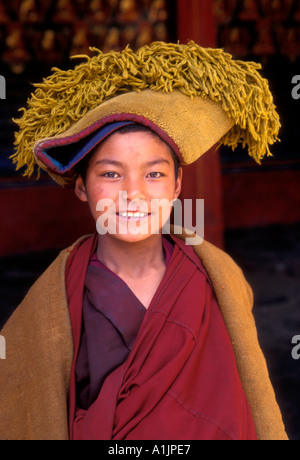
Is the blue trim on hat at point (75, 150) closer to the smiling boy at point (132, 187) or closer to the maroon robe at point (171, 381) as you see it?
the smiling boy at point (132, 187)

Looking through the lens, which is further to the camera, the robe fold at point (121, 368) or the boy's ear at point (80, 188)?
the boy's ear at point (80, 188)

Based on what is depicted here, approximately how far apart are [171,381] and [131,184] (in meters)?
0.44

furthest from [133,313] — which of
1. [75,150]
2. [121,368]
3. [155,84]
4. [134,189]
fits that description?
[155,84]

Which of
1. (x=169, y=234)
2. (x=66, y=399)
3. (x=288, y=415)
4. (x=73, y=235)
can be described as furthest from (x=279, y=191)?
(x=66, y=399)

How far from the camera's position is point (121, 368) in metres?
1.11

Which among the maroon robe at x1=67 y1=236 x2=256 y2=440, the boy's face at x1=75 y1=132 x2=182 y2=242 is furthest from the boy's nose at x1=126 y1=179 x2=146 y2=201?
the maroon robe at x1=67 y1=236 x2=256 y2=440

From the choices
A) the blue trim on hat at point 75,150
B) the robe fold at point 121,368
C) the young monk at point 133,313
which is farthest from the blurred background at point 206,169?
the blue trim on hat at point 75,150

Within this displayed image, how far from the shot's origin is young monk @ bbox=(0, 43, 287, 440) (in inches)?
42.8

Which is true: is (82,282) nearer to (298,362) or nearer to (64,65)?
(298,362)

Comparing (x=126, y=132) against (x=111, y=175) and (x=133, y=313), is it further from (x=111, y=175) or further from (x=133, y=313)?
(x=133, y=313)

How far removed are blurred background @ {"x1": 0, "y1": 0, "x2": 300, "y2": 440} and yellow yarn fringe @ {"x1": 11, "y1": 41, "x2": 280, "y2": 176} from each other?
1.39 m

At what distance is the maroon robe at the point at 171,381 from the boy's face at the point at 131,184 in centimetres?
16

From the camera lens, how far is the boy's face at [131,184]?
115 centimetres
